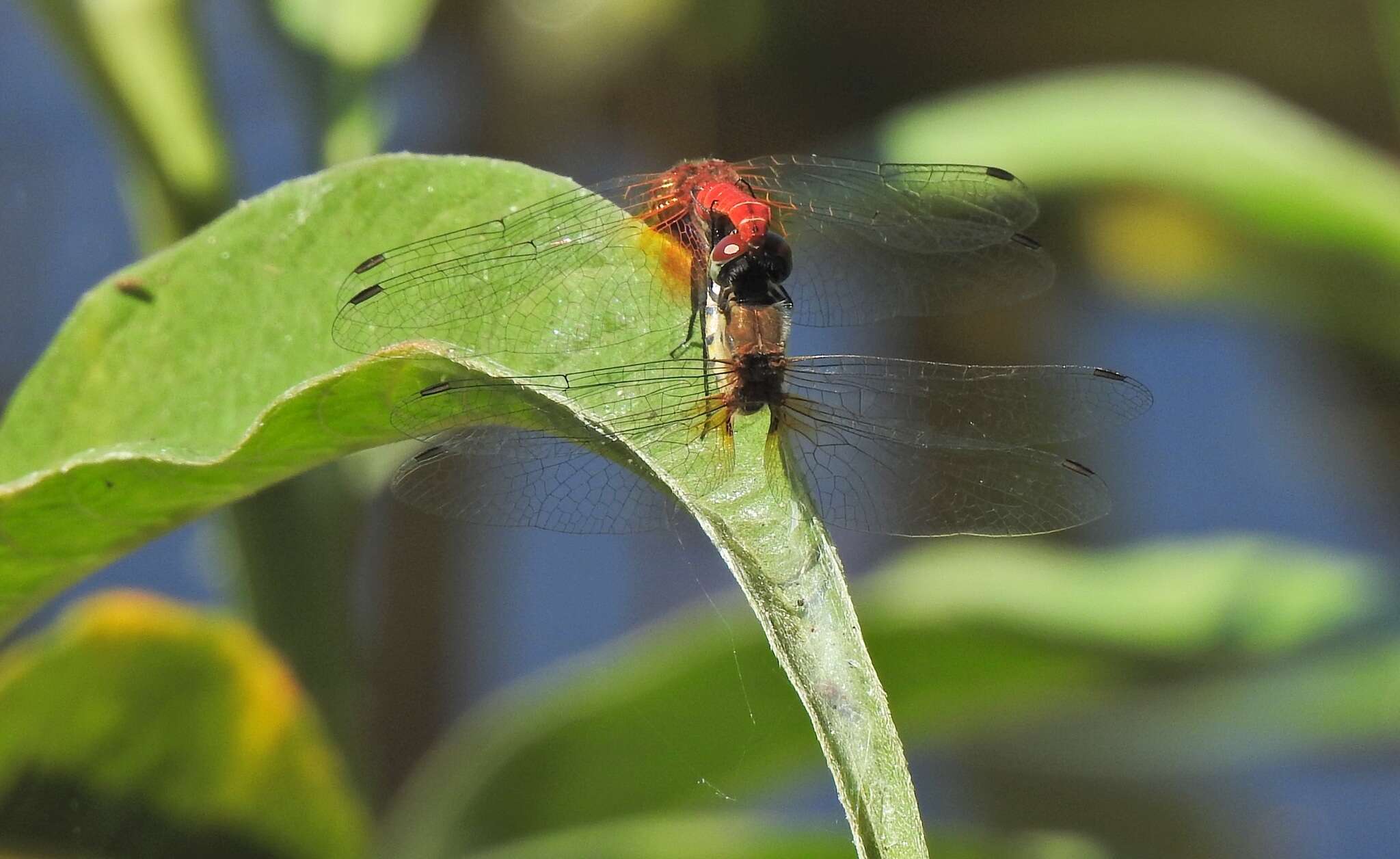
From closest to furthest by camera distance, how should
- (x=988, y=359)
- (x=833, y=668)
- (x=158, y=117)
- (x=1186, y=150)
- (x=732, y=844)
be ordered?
(x=833, y=668), (x=158, y=117), (x=732, y=844), (x=1186, y=150), (x=988, y=359)

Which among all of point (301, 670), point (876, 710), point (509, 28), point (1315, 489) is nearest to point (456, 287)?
point (876, 710)

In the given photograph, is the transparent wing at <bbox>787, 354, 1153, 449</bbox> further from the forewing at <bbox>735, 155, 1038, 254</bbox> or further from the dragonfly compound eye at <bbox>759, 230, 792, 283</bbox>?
the forewing at <bbox>735, 155, 1038, 254</bbox>

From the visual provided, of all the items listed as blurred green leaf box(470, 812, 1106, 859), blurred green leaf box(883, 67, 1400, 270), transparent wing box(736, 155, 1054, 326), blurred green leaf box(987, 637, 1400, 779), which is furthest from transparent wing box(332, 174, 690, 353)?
blurred green leaf box(987, 637, 1400, 779)

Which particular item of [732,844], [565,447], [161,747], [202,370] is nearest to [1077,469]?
[565,447]

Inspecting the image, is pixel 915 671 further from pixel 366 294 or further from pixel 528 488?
pixel 366 294

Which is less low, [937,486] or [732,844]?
[937,486]

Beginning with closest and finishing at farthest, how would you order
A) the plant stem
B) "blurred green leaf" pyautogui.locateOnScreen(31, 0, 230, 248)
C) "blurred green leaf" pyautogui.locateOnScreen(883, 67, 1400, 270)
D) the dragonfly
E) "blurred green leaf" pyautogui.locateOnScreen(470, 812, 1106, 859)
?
the plant stem < the dragonfly < "blurred green leaf" pyautogui.locateOnScreen(31, 0, 230, 248) < "blurred green leaf" pyautogui.locateOnScreen(470, 812, 1106, 859) < "blurred green leaf" pyautogui.locateOnScreen(883, 67, 1400, 270)

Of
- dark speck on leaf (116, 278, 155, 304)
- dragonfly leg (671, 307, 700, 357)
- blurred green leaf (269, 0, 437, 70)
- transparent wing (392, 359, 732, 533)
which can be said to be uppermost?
blurred green leaf (269, 0, 437, 70)
